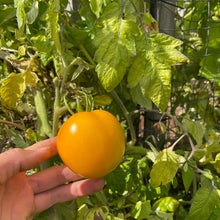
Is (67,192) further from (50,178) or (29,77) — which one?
(29,77)

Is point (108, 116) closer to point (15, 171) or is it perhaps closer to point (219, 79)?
point (15, 171)

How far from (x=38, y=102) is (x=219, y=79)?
2.95 feet

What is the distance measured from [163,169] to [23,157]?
0.38 meters

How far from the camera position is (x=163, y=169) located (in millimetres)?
735

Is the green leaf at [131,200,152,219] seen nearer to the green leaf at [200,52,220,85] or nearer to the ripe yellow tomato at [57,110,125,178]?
the ripe yellow tomato at [57,110,125,178]

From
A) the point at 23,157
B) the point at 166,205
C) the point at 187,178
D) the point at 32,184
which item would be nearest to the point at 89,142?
the point at 23,157

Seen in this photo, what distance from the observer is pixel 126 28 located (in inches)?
24.4

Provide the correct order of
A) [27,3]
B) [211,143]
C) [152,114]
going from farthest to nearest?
[152,114] < [211,143] < [27,3]

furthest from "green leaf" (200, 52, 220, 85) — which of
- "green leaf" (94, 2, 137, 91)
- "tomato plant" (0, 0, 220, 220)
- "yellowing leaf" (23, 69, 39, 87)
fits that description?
"yellowing leaf" (23, 69, 39, 87)

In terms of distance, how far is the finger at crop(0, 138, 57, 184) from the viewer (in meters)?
0.67

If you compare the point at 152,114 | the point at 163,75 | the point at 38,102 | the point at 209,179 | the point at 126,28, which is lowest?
the point at 209,179

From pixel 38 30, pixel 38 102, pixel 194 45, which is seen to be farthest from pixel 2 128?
pixel 194 45

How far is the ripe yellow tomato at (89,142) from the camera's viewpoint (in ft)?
1.83

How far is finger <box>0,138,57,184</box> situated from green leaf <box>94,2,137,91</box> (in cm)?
23
